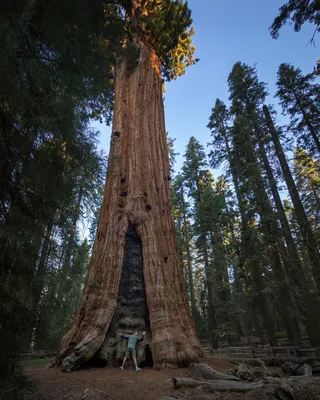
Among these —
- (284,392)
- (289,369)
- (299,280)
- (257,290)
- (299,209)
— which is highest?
(299,209)

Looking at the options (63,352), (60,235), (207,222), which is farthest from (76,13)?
(207,222)

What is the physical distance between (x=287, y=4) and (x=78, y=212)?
9397mm

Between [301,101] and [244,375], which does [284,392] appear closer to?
[244,375]

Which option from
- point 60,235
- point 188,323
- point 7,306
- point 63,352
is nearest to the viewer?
point 7,306

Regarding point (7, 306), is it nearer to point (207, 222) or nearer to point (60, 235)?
point (60, 235)

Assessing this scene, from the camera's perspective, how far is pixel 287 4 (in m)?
7.63

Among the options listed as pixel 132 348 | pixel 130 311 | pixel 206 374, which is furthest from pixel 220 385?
pixel 130 311

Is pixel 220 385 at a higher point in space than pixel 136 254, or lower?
lower

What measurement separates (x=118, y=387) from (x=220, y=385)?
1501mm

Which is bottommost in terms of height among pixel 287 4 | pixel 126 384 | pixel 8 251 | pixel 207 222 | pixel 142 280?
pixel 126 384

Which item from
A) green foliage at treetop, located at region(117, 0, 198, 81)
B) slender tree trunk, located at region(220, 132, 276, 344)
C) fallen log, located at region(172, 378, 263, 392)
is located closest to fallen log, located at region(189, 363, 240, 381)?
fallen log, located at region(172, 378, 263, 392)

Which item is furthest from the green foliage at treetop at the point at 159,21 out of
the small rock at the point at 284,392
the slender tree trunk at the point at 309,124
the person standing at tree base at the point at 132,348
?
the small rock at the point at 284,392

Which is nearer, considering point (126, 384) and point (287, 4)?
point (126, 384)

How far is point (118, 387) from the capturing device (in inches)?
139
